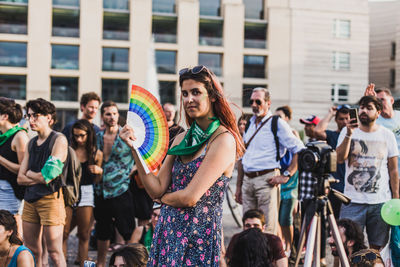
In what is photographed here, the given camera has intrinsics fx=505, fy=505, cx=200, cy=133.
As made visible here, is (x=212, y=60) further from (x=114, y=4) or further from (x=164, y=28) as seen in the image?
(x=114, y=4)

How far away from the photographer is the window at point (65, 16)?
40.4 metres

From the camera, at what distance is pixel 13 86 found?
129ft

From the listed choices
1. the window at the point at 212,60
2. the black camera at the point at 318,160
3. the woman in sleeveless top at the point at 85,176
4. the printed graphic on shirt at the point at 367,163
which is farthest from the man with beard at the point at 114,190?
the window at the point at 212,60

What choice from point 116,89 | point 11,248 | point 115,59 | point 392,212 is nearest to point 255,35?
point 115,59

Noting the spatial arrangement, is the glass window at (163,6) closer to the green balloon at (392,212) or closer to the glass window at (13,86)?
the glass window at (13,86)

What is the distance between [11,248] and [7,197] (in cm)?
124

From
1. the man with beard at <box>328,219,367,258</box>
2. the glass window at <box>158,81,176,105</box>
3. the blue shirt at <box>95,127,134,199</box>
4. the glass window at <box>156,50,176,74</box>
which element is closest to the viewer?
the man with beard at <box>328,219,367,258</box>

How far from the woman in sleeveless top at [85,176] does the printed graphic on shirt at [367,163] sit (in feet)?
9.68

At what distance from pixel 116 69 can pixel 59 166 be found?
36559 millimetres

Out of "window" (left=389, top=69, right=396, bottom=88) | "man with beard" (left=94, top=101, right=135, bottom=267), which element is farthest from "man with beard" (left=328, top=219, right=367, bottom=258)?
"window" (left=389, top=69, right=396, bottom=88)

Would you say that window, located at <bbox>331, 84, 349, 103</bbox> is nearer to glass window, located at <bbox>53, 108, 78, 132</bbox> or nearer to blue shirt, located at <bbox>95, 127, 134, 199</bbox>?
glass window, located at <bbox>53, 108, 78, 132</bbox>

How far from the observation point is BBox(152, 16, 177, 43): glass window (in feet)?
138

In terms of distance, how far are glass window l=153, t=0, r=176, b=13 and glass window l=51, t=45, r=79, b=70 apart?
7.65 meters

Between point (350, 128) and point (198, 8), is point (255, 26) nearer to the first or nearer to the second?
point (198, 8)
